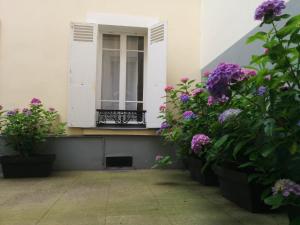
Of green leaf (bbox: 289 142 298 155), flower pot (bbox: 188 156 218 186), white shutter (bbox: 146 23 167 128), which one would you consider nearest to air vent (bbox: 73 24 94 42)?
white shutter (bbox: 146 23 167 128)

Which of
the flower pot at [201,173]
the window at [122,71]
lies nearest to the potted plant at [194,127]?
the flower pot at [201,173]

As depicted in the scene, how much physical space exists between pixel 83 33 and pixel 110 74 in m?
0.86

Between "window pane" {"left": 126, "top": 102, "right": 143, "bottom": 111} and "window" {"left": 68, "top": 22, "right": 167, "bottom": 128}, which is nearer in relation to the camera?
"window" {"left": 68, "top": 22, "right": 167, "bottom": 128}

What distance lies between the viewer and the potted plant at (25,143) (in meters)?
4.29

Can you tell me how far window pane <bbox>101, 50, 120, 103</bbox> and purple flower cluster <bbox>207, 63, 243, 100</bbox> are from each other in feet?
12.4

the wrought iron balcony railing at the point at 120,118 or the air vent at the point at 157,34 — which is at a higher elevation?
the air vent at the point at 157,34

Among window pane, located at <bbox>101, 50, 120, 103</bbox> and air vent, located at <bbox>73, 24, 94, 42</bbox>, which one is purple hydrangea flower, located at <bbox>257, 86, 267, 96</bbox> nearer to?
air vent, located at <bbox>73, 24, 94, 42</bbox>

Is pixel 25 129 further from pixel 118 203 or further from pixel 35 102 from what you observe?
pixel 118 203

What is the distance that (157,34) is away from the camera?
16.3ft

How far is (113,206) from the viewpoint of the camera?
103 inches

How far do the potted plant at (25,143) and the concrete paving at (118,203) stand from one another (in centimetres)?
24

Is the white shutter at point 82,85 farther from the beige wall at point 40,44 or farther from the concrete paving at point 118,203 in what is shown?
the concrete paving at point 118,203

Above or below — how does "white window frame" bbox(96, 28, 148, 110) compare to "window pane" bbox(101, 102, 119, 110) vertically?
above

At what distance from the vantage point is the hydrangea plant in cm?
429
